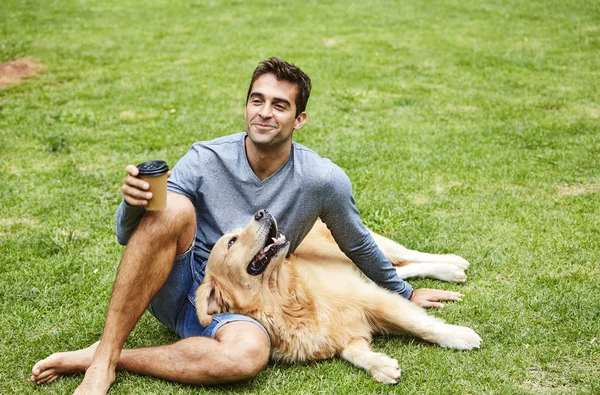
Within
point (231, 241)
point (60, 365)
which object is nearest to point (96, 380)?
point (60, 365)

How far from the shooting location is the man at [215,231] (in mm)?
3182

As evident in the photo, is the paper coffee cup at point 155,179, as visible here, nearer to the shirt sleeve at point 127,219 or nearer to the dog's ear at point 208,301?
the shirt sleeve at point 127,219

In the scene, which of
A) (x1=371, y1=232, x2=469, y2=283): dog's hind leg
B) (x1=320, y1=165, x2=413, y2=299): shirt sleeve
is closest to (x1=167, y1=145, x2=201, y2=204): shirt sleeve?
(x1=320, y1=165, x2=413, y2=299): shirt sleeve

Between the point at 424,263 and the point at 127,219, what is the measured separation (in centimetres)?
216

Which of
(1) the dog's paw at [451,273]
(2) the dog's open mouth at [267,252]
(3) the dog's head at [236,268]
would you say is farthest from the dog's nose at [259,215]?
(1) the dog's paw at [451,273]

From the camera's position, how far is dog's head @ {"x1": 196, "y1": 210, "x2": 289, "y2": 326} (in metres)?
3.40

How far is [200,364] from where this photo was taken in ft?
10.5

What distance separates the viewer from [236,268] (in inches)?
135

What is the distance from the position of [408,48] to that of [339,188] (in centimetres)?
792

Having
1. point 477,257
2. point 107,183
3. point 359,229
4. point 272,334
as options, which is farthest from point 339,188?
point 107,183

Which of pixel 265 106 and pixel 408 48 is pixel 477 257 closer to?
pixel 265 106

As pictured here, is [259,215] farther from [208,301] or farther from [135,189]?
[135,189]

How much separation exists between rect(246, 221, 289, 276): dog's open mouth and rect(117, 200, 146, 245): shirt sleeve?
2.16ft

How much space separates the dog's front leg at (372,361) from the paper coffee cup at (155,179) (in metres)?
1.32
